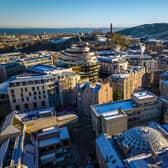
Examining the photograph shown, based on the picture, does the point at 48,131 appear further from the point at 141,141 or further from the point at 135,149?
the point at 141,141

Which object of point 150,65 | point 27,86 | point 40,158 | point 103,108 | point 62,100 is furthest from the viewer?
point 150,65

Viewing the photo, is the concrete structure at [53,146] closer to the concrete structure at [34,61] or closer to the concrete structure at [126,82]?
the concrete structure at [126,82]

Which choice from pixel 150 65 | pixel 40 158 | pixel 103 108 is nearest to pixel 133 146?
pixel 103 108

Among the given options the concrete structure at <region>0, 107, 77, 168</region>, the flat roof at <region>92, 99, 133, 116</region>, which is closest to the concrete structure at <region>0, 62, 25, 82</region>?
the concrete structure at <region>0, 107, 77, 168</region>

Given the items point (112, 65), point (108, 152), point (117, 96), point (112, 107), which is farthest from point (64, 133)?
point (112, 65)

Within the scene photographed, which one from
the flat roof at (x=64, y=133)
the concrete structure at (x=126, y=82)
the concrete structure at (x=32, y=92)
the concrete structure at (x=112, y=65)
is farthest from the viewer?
the concrete structure at (x=112, y=65)

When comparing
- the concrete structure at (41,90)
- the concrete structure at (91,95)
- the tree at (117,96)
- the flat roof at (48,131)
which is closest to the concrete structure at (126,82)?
the tree at (117,96)

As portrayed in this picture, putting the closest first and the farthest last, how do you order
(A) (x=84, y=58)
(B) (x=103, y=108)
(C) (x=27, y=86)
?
(B) (x=103, y=108) < (C) (x=27, y=86) < (A) (x=84, y=58)

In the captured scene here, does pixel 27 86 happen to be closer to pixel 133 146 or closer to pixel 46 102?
pixel 46 102
